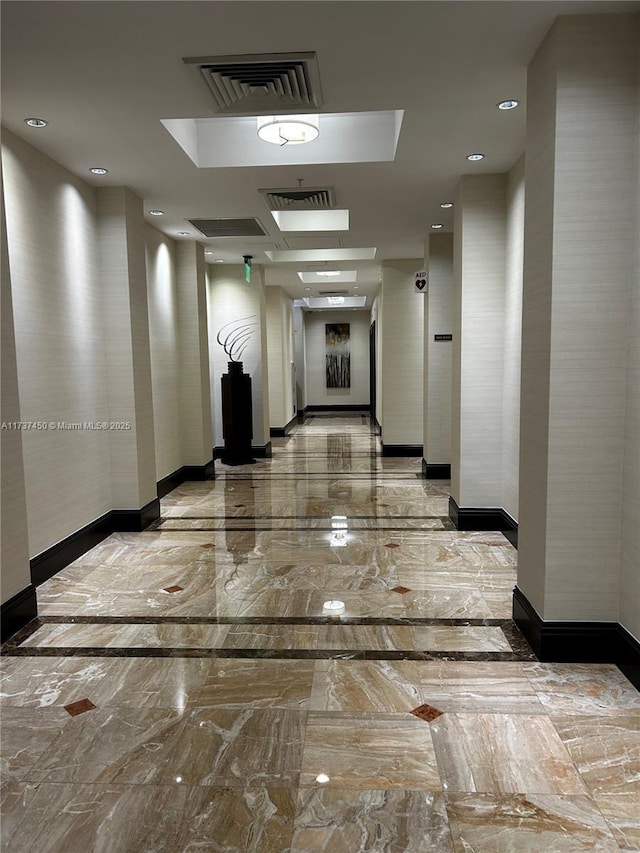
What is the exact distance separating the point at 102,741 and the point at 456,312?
4683 millimetres

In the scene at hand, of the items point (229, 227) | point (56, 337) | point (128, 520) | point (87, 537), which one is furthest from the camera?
point (229, 227)

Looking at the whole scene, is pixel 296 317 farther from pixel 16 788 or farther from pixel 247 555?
pixel 16 788

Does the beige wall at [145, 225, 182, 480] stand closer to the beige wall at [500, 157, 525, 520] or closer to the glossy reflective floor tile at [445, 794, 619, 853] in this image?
the beige wall at [500, 157, 525, 520]

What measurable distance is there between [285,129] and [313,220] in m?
2.91

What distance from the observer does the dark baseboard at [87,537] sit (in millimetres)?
4668

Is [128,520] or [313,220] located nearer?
[128,520]

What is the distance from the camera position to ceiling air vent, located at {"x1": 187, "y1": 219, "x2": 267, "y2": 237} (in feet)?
23.8

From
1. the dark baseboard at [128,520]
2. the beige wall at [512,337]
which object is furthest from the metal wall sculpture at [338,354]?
the beige wall at [512,337]

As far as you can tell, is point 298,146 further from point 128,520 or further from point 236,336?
point 236,336

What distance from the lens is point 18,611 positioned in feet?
12.5

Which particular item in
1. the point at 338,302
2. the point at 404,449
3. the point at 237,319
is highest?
the point at 338,302

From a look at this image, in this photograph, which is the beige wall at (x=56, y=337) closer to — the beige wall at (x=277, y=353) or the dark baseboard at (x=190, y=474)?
the dark baseboard at (x=190, y=474)

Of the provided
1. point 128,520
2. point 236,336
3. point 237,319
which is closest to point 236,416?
point 236,336

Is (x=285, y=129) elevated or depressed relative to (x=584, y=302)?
elevated
